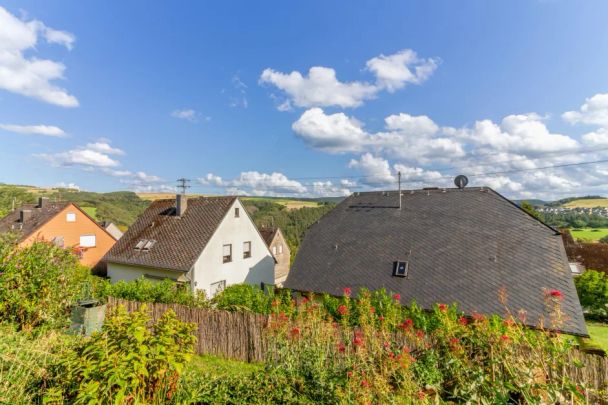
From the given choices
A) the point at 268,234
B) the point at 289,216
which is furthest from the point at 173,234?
the point at 289,216

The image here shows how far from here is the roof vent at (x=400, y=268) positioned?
12.9m

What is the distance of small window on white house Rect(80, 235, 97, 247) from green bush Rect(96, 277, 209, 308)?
18399 mm

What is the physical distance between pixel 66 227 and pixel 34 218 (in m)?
4.06

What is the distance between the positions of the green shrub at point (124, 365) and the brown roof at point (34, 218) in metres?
28.3

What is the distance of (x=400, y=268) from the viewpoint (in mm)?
13094

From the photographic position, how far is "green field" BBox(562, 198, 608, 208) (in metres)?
66.2

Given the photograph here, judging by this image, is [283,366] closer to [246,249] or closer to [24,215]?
[246,249]

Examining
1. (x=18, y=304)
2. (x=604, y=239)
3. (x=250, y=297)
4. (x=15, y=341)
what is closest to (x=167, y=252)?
(x=250, y=297)

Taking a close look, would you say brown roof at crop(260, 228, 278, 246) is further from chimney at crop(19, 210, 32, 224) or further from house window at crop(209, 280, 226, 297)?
chimney at crop(19, 210, 32, 224)

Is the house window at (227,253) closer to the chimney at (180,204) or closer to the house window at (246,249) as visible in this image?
the house window at (246,249)

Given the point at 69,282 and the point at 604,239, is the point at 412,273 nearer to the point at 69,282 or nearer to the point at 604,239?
the point at 69,282

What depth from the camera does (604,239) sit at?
141 feet

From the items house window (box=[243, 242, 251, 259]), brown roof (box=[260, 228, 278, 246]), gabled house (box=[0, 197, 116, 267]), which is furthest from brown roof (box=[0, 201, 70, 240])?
brown roof (box=[260, 228, 278, 246])

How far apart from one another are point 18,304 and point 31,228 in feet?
79.3
